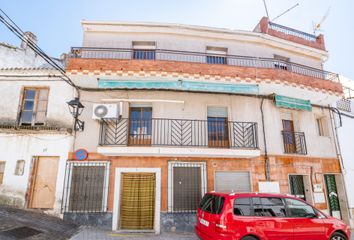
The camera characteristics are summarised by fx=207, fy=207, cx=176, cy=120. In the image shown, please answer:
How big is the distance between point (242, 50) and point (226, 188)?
6.82 meters

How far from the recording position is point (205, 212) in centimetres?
577

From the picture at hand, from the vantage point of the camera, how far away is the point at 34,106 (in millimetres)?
8891

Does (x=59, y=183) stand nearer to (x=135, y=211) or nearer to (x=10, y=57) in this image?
(x=135, y=211)

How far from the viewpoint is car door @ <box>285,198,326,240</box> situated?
556 cm

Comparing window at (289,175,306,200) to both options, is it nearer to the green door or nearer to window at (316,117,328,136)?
the green door

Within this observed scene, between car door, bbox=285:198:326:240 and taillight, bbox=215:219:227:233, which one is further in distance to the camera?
car door, bbox=285:198:326:240

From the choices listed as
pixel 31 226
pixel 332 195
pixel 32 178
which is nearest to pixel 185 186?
pixel 31 226

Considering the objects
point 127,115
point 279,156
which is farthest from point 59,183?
point 279,156

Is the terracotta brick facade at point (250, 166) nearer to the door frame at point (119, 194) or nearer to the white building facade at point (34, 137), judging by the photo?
the door frame at point (119, 194)

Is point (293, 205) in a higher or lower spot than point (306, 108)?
lower

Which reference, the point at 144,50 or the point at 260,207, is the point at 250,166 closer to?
the point at 260,207

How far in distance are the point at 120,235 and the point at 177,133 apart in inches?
168

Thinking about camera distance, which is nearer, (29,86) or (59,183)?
(59,183)

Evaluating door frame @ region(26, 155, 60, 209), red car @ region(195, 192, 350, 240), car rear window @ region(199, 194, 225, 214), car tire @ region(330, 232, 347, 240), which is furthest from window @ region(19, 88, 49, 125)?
car tire @ region(330, 232, 347, 240)
